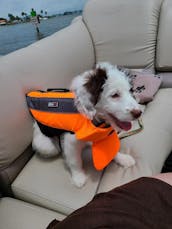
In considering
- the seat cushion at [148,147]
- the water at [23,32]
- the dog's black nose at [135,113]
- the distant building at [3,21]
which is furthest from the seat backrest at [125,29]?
the dog's black nose at [135,113]

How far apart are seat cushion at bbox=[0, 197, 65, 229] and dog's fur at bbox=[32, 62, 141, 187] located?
18 cm

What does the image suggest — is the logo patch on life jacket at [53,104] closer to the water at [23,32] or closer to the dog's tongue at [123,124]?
the dog's tongue at [123,124]

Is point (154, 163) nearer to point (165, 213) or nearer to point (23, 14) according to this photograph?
point (165, 213)

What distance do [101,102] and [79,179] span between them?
13.7 inches

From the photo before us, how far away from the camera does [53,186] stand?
3.78ft

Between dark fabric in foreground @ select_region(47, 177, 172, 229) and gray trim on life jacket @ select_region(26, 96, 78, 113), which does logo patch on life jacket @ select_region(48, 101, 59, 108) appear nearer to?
gray trim on life jacket @ select_region(26, 96, 78, 113)

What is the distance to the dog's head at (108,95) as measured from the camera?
1.01m

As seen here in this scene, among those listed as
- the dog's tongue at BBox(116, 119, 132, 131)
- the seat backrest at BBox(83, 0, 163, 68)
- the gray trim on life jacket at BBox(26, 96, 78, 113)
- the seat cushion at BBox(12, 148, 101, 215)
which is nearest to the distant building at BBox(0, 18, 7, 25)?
the seat backrest at BBox(83, 0, 163, 68)

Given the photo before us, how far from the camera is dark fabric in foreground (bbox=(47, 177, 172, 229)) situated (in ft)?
1.81

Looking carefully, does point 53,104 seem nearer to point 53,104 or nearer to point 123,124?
point 53,104

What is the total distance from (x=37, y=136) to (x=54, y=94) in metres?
0.23

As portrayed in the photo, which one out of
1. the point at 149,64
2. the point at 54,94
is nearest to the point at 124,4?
the point at 149,64

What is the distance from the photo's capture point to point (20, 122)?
1255mm

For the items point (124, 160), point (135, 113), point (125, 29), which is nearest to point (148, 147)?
point (124, 160)
